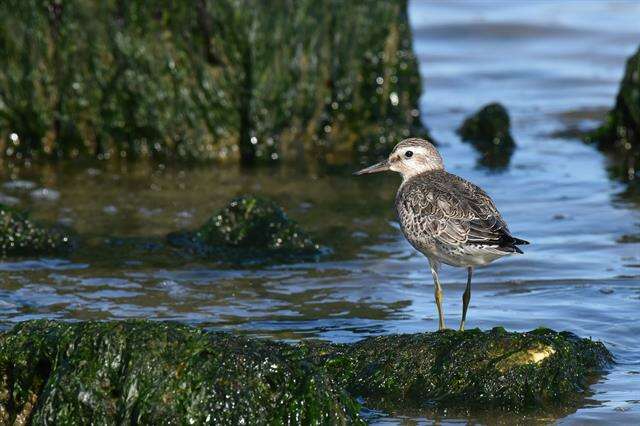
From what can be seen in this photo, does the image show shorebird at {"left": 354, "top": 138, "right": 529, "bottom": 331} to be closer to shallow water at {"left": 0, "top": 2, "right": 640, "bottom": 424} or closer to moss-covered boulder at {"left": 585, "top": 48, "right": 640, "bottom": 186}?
shallow water at {"left": 0, "top": 2, "right": 640, "bottom": 424}

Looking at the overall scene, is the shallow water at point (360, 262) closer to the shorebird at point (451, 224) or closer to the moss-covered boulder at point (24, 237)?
the moss-covered boulder at point (24, 237)

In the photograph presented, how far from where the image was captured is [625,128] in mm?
11438

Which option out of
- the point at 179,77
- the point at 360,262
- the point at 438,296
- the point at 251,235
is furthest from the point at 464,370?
the point at 179,77

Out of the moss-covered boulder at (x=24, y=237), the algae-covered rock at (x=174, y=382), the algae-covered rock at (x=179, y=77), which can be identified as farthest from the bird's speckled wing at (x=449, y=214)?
the algae-covered rock at (x=179, y=77)

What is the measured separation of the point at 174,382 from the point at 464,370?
1.41 m

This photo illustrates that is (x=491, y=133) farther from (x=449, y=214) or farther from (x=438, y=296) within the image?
(x=449, y=214)

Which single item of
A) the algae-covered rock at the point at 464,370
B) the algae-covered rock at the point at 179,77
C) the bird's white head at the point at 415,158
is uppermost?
the algae-covered rock at the point at 179,77

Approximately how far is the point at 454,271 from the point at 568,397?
98.9 inches

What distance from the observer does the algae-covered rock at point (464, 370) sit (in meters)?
5.48

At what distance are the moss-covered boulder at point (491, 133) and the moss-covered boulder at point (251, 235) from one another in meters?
3.35

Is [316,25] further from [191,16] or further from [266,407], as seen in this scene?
[266,407]

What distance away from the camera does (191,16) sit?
1026 centimetres

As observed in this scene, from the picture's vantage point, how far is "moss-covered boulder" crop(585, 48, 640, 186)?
10.9 metres

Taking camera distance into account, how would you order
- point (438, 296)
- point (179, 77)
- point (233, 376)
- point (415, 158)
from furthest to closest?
point (179, 77), point (415, 158), point (438, 296), point (233, 376)
